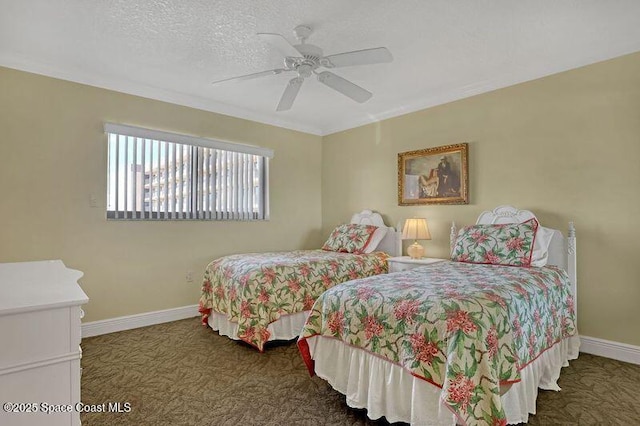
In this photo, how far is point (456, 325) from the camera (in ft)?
5.17

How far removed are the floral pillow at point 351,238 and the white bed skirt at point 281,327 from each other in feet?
3.84

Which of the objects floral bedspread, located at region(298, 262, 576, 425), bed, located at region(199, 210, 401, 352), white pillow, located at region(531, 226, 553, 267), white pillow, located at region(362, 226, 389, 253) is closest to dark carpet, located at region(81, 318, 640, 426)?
bed, located at region(199, 210, 401, 352)

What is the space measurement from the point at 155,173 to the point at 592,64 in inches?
166

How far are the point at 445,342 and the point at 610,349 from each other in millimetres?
2172

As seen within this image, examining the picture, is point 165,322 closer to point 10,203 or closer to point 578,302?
point 10,203

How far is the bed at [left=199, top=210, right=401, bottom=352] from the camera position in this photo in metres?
2.89

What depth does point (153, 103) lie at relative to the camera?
12.2 feet

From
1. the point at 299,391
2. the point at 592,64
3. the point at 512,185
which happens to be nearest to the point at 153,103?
the point at 299,391

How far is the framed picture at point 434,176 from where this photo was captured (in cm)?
369

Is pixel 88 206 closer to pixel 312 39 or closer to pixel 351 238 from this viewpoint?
pixel 312 39

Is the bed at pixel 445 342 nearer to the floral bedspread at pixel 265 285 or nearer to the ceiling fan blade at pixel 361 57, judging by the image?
the floral bedspread at pixel 265 285

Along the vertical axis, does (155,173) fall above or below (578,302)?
above

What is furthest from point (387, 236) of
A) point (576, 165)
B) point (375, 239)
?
point (576, 165)

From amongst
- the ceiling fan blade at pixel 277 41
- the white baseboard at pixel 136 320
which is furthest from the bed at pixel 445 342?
the white baseboard at pixel 136 320
